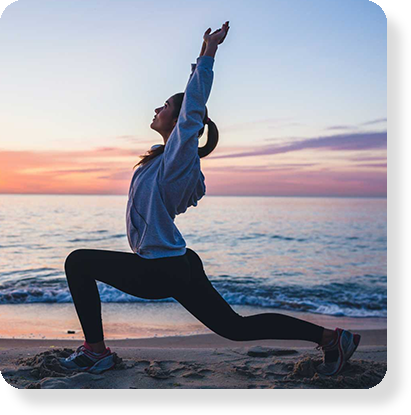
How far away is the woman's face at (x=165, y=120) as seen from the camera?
2.77 m

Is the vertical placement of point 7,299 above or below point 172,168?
below

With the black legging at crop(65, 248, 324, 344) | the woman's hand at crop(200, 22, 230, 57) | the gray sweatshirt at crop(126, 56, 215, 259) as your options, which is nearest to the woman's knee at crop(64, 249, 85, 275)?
the black legging at crop(65, 248, 324, 344)

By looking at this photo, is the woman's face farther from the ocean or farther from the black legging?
the ocean

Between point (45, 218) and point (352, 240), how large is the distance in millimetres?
13047

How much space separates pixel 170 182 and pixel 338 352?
1531 millimetres

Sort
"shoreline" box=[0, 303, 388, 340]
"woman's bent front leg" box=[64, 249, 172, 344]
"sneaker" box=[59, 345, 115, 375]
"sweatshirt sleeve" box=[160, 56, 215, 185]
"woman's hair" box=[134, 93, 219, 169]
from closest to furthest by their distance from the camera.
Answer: "sweatshirt sleeve" box=[160, 56, 215, 185]
"woman's bent front leg" box=[64, 249, 172, 344]
"woman's hair" box=[134, 93, 219, 169]
"sneaker" box=[59, 345, 115, 375]
"shoreline" box=[0, 303, 388, 340]

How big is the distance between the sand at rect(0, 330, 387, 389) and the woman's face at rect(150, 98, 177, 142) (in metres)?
1.53

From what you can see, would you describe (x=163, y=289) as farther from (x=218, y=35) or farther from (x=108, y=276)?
(x=218, y=35)

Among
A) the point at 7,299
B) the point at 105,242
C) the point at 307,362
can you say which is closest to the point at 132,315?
the point at 7,299

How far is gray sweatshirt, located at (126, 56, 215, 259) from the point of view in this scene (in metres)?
2.51

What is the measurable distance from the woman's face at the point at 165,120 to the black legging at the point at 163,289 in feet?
2.50

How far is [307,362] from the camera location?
3064 mm

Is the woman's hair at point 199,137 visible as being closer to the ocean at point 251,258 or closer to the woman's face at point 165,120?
the woman's face at point 165,120
